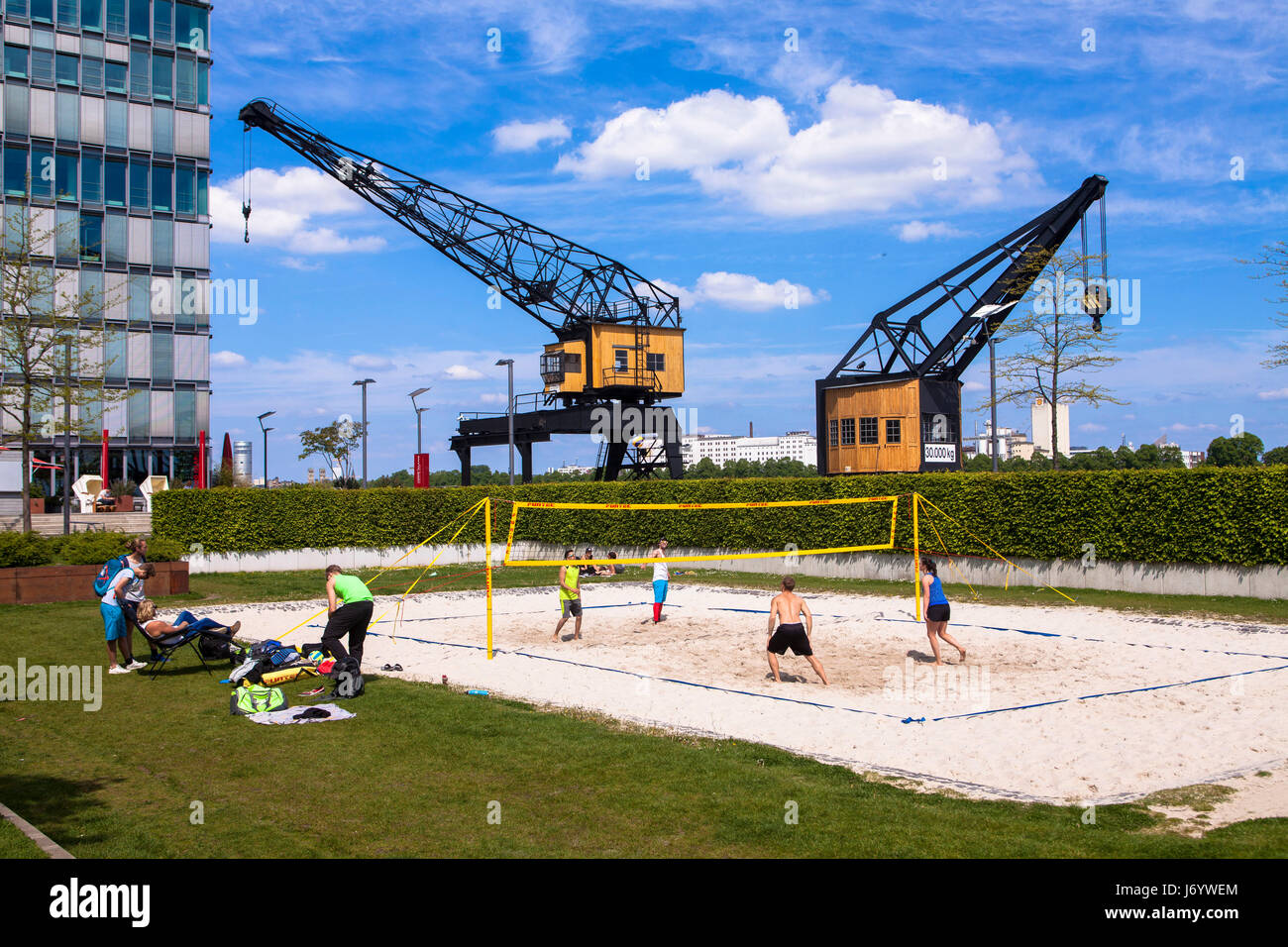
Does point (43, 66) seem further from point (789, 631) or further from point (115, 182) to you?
point (789, 631)

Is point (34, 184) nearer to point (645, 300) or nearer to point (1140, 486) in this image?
point (645, 300)

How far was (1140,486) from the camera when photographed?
2248 centimetres

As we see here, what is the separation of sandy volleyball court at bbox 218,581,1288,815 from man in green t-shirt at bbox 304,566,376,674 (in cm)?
164

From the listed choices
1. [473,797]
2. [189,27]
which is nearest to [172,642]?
[473,797]

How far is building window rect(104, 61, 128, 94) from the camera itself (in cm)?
4922

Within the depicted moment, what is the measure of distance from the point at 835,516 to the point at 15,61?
4658 cm

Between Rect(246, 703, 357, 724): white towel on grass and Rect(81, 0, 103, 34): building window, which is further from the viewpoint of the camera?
Rect(81, 0, 103, 34): building window

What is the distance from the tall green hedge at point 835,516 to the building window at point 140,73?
1176 inches

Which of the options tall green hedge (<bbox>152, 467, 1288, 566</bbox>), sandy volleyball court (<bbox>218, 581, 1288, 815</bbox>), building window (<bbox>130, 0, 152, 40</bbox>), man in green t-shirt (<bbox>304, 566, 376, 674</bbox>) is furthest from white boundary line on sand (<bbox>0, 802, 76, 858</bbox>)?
building window (<bbox>130, 0, 152, 40</bbox>)

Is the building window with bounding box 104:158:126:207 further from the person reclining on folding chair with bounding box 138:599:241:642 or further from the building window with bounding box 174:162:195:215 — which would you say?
the person reclining on folding chair with bounding box 138:599:241:642

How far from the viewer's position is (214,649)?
14.5 meters

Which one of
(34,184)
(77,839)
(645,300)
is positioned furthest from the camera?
(645,300)
